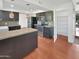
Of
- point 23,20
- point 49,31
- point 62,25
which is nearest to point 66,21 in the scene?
point 62,25

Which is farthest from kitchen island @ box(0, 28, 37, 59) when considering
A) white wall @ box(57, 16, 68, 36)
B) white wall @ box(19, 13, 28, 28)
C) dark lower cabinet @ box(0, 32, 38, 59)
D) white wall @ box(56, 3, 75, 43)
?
white wall @ box(19, 13, 28, 28)

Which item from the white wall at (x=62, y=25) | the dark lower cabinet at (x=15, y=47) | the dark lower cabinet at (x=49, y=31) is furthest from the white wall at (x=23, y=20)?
the dark lower cabinet at (x=15, y=47)

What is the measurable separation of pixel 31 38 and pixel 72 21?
11.1 ft

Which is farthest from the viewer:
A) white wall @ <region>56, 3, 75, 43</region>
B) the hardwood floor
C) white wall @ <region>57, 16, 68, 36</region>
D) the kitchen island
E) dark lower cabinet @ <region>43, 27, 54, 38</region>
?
dark lower cabinet @ <region>43, 27, 54, 38</region>

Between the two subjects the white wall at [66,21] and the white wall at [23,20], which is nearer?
the white wall at [66,21]

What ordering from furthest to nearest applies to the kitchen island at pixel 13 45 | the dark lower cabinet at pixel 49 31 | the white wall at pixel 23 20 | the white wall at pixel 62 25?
the white wall at pixel 23 20 < the dark lower cabinet at pixel 49 31 < the white wall at pixel 62 25 < the kitchen island at pixel 13 45

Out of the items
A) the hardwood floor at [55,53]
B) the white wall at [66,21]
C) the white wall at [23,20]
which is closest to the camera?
the hardwood floor at [55,53]

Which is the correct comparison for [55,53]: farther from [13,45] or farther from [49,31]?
[49,31]

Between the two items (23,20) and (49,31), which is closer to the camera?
(49,31)

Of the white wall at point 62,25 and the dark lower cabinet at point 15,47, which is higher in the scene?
the white wall at point 62,25

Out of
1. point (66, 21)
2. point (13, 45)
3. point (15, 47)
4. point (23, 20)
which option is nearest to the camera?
point (13, 45)

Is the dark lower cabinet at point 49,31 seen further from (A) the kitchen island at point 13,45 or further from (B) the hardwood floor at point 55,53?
(A) the kitchen island at point 13,45

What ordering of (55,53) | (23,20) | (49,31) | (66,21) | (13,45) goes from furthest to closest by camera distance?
(23,20) → (49,31) → (66,21) → (55,53) → (13,45)

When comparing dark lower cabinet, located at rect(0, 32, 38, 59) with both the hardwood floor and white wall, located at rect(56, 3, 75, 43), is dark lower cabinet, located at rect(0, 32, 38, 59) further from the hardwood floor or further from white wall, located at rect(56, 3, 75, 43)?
white wall, located at rect(56, 3, 75, 43)
